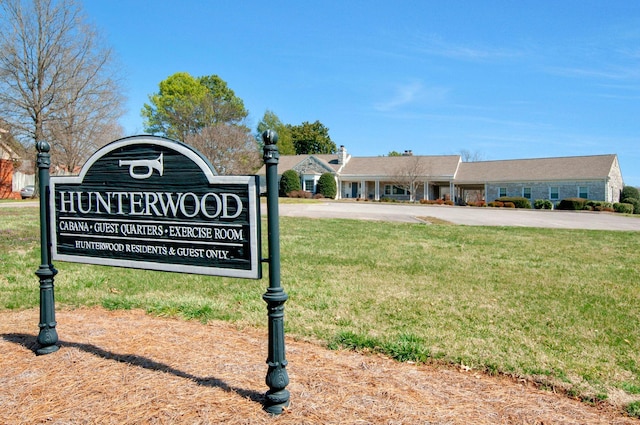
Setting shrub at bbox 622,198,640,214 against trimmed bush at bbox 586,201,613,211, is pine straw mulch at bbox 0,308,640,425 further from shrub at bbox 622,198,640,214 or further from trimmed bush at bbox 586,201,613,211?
shrub at bbox 622,198,640,214

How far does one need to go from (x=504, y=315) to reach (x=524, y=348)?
41.7 inches

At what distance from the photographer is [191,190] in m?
3.13

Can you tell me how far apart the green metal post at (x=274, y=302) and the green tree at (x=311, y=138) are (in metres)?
66.2

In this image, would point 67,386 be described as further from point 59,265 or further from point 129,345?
point 59,265

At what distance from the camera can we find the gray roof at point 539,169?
123ft

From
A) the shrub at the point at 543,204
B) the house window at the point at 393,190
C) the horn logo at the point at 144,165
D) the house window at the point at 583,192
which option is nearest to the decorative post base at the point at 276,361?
the horn logo at the point at 144,165

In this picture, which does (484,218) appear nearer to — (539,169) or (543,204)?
(543,204)

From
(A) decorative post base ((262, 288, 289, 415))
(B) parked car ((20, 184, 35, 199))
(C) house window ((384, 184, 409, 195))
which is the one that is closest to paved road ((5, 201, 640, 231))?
(B) parked car ((20, 184, 35, 199))

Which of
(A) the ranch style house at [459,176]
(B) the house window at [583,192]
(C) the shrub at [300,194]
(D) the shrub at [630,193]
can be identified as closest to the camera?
(B) the house window at [583,192]

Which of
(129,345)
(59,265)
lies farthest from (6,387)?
(59,265)

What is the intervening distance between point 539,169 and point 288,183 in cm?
2214

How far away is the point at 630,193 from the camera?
127ft

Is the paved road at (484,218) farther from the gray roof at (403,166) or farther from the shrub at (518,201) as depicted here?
the gray roof at (403,166)

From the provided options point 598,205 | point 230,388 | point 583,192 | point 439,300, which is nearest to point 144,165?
point 230,388
